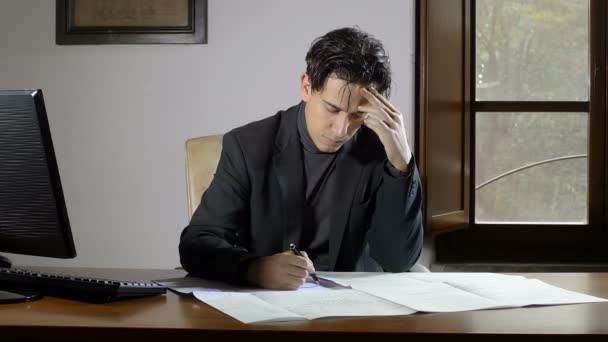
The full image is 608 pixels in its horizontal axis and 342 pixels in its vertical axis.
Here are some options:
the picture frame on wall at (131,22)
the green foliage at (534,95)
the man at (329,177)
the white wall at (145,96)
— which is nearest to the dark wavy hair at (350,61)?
the man at (329,177)

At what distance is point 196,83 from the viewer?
10.2 ft

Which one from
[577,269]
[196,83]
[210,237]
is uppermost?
[196,83]

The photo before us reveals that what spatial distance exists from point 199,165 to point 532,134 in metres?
1.49

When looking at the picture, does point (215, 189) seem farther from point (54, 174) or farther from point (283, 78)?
point (283, 78)

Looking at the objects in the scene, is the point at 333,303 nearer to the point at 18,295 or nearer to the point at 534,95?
the point at 18,295

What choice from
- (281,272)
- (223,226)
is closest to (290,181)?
(223,226)

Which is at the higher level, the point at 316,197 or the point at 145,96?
the point at 145,96

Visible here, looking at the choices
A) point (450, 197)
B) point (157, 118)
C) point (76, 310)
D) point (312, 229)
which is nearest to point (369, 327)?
point (76, 310)

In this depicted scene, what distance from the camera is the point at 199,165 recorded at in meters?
2.21

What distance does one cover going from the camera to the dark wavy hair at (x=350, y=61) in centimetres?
184

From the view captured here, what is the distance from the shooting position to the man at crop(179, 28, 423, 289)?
1.83 metres

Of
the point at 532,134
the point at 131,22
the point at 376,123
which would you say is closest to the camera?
the point at 376,123

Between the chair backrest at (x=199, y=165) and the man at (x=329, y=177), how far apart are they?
10.2 inches

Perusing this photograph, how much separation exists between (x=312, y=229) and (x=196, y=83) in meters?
1.31
